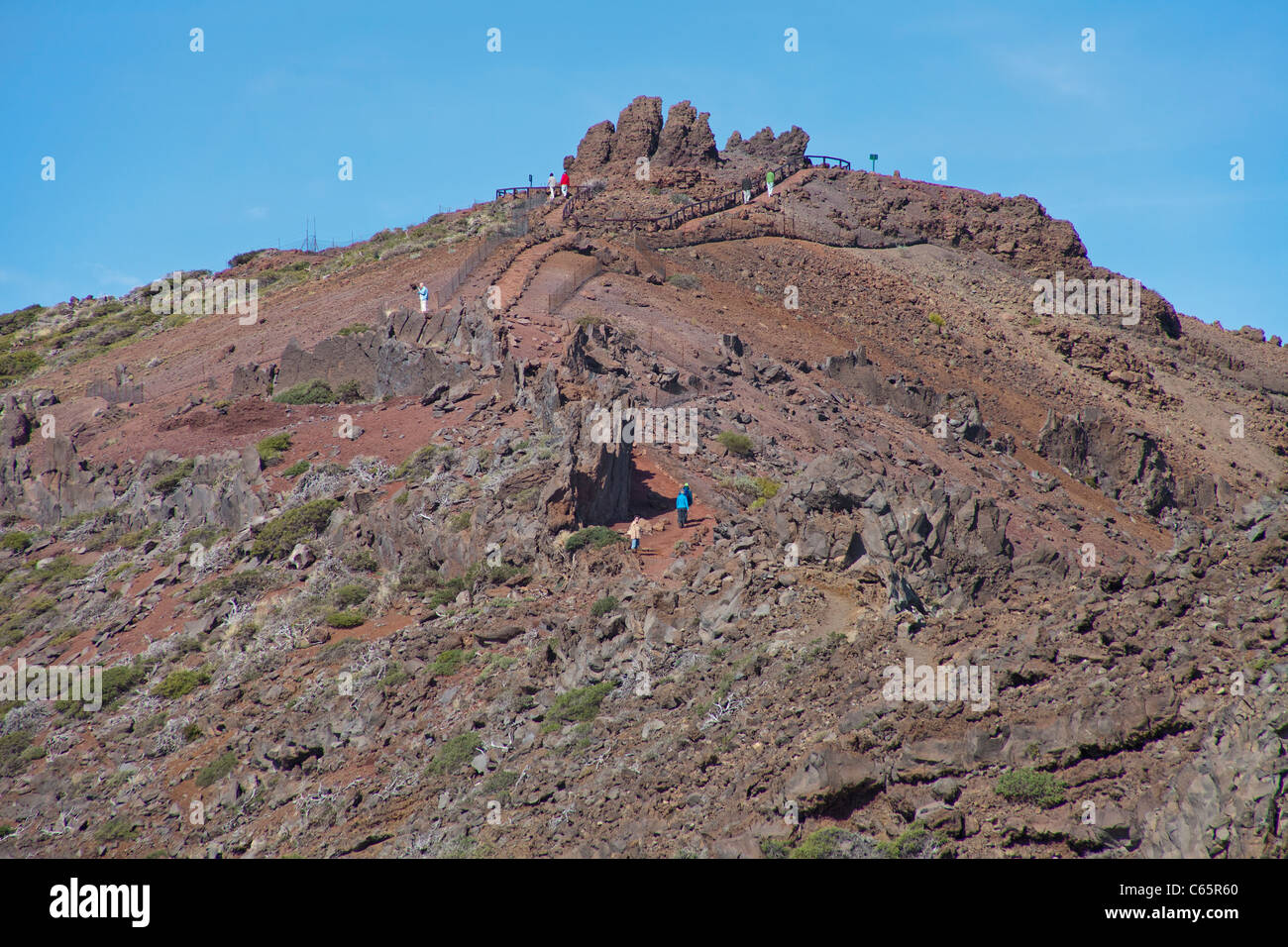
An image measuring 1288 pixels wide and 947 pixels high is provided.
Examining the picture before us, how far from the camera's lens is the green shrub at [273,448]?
36.6 meters

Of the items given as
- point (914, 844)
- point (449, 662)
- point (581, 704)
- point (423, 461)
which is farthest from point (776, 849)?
point (423, 461)

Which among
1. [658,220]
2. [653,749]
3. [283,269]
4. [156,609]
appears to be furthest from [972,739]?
[283,269]

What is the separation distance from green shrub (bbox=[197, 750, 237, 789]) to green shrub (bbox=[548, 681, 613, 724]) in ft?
22.1

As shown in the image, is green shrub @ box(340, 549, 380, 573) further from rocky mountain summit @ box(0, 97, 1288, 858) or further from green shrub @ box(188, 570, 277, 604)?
green shrub @ box(188, 570, 277, 604)

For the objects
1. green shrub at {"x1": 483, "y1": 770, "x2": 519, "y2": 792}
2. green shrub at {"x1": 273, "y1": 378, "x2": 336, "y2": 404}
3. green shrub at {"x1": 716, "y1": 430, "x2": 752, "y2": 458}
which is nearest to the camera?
green shrub at {"x1": 483, "y1": 770, "x2": 519, "y2": 792}

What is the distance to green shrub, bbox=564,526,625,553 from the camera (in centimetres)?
2569

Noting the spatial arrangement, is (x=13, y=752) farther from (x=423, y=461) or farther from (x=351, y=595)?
(x=423, y=461)

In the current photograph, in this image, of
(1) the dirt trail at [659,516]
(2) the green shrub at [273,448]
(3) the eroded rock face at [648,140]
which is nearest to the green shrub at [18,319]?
(3) the eroded rock face at [648,140]

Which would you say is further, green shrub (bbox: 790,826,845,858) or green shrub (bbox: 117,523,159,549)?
green shrub (bbox: 117,523,159,549)

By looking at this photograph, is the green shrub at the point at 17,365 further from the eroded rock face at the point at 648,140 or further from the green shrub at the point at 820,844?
the green shrub at the point at 820,844

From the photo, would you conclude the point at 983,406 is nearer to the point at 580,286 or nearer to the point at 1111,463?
the point at 1111,463

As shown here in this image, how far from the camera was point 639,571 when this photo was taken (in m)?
24.2

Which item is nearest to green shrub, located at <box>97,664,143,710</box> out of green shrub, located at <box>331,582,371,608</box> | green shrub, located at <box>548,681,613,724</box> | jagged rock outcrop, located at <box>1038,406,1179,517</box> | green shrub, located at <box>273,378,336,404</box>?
green shrub, located at <box>331,582,371,608</box>

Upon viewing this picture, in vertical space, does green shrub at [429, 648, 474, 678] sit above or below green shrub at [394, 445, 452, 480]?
below
